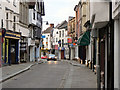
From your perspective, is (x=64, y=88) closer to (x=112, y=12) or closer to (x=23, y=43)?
(x=112, y=12)

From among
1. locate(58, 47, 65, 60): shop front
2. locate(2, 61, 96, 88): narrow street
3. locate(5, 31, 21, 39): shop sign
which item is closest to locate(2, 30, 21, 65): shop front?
locate(5, 31, 21, 39): shop sign

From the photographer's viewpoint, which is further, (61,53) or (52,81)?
(61,53)

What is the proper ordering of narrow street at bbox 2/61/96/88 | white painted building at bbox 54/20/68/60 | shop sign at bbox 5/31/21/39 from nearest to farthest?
narrow street at bbox 2/61/96/88 → shop sign at bbox 5/31/21/39 → white painted building at bbox 54/20/68/60

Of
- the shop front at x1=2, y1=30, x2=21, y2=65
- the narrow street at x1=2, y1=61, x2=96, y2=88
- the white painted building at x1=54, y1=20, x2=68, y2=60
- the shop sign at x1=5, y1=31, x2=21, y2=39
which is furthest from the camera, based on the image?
the white painted building at x1=54, y1=20, x2=68, y2=60

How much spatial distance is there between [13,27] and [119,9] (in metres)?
21.6

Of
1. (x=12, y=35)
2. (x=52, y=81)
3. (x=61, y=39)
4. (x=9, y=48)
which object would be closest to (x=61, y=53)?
(x=61, y=39)

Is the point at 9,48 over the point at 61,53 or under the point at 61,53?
over

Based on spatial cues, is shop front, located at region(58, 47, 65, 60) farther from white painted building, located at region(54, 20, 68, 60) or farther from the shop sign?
the shop sign

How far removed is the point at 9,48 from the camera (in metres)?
28.0

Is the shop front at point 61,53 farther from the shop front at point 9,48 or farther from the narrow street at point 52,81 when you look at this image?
the narrow street at point 52,81

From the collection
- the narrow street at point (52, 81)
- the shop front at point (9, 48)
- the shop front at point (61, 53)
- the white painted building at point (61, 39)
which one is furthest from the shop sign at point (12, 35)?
the shop front at point (61, 53)

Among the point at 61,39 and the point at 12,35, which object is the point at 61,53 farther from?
the point at 12,35

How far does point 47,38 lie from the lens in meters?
89.0

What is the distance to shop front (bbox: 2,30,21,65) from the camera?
26413mm
